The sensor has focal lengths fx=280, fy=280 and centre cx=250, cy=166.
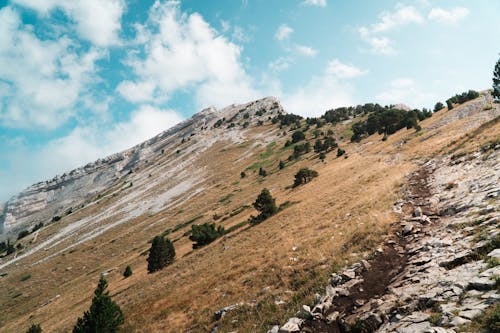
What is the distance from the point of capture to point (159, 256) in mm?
38125

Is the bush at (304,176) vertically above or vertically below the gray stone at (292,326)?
above

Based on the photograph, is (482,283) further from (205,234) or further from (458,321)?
(205,234)

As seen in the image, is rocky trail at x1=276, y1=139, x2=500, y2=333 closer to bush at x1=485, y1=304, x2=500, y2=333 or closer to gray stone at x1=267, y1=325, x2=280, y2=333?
gray stone at x1=267, y1=325, x2=280, y2=333

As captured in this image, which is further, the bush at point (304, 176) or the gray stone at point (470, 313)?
the bush at point (304, 176)

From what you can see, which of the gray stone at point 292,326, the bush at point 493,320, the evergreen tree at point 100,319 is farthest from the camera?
the evergreen tree at point 100,319

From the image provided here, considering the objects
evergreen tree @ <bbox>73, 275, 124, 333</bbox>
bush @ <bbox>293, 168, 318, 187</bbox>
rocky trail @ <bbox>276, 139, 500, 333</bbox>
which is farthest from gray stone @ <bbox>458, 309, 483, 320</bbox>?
bush @ <bbox>293, 168, 318, 187</bbox>

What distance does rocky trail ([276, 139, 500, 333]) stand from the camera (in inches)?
304

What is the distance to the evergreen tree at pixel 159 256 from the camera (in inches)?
1489

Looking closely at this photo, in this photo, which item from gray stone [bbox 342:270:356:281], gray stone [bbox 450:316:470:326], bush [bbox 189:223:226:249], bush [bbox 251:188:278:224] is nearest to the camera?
gray stone [bbox 450:316:470:326]

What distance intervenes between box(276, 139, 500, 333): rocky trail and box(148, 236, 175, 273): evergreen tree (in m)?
29.7

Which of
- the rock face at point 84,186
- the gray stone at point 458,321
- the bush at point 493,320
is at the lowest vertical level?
the gray stone at point 458,321

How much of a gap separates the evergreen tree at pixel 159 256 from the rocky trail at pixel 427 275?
29691mm

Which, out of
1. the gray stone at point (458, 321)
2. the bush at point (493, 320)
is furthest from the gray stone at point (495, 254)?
the gray stone at point (458, 321)

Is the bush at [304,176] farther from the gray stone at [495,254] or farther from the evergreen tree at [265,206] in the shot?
the gray stone at [495,254]
